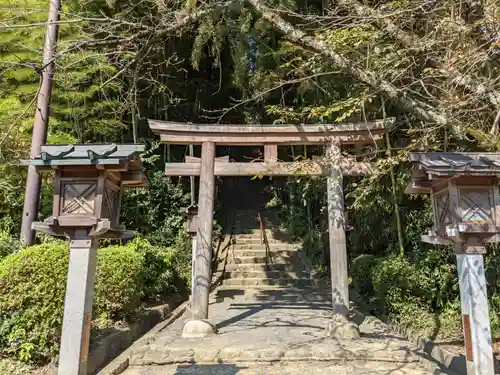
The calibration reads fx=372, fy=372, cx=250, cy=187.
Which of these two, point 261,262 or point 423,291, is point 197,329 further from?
point 261,262

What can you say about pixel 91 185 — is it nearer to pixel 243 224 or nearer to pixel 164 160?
pixel 164 160

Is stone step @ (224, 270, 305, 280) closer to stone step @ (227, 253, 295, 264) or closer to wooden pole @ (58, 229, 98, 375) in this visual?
stone step @ (227, 253, 295, 264)

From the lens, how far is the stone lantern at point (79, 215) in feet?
9.64

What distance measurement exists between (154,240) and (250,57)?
5748 mm

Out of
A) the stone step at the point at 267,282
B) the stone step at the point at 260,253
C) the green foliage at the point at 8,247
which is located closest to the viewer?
the green foliage at the point at 8,247

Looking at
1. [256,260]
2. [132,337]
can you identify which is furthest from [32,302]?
[256,260]

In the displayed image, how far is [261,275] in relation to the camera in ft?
34.9

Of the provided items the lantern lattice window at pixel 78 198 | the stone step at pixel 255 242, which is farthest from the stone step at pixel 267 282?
the lantern lattice window at pixel 78 198

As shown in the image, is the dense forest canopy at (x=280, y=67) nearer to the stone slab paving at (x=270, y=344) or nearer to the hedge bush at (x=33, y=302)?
the hedge bush at (x=33, y=302)

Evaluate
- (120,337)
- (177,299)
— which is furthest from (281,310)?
(120,337)

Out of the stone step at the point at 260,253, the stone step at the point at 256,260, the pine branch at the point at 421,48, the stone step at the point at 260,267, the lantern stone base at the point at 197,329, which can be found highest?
the pine branch at the point at 421,48

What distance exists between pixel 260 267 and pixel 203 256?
18.4ft

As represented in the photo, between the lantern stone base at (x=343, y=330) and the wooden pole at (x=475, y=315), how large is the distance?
7.42ft

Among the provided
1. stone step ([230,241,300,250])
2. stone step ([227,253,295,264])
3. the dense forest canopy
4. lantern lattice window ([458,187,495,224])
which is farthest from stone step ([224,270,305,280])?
lantern lattice window ([458,187,495,224])
